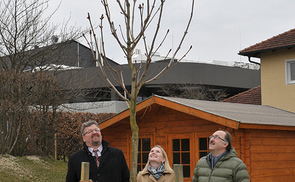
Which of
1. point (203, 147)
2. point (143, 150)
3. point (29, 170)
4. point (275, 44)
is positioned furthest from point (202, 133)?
point (275, 44)

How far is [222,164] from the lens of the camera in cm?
552

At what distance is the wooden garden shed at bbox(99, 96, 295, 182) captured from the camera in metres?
11.2

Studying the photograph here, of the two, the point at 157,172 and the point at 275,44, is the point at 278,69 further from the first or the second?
the point at 157,172

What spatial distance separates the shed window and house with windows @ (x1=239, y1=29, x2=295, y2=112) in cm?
601

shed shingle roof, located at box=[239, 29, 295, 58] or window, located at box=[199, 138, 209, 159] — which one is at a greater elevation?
shed shingle roof, located at box=[239, 29, 295, 58]

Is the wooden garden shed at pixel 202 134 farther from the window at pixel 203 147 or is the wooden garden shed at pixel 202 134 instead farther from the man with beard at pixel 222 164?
the man with beard at pixel 222 164

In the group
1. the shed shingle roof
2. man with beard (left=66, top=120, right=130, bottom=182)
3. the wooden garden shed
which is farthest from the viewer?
the shed shingle roof

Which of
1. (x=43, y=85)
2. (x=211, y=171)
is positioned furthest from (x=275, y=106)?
(x=211, y=171)

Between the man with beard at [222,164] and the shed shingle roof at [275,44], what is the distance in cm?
1224

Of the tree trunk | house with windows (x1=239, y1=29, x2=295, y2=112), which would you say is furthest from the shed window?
house with windows (x1=239, y1=29, x2=295, y2=112)

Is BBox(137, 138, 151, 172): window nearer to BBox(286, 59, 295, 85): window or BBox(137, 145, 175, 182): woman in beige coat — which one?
BBox(286, 59, 295, 85): window

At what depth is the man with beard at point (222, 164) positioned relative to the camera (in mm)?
5453

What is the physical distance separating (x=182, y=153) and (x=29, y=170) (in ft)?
18.5

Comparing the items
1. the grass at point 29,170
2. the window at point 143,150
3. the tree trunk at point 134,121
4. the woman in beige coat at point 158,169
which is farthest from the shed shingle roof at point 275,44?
the woman in beige coat at point 158,169
